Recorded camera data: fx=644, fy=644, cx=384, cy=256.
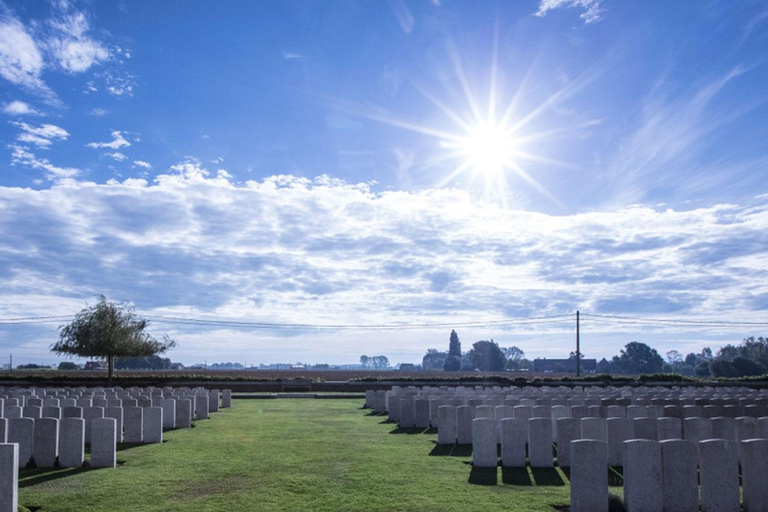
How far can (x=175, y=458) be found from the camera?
12172 mm

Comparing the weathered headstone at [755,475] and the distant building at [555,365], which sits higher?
the weathered headstone at [755,475]

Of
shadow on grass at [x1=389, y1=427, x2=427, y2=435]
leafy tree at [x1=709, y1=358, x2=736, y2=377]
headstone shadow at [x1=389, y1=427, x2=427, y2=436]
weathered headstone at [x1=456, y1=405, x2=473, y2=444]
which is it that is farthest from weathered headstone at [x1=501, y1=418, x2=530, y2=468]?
leafy tree at [x1=709, y1=358, x2=736, y2=377]

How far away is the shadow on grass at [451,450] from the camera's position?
1256cm

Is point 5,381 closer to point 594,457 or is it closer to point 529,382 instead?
point 529,382

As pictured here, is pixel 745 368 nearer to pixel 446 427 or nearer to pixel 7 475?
pixel 446 427

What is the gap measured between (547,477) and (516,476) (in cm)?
49

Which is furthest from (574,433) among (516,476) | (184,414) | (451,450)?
(184,414)

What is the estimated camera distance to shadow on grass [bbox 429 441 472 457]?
12.6 meters

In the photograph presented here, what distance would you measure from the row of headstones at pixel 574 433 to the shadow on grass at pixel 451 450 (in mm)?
1422

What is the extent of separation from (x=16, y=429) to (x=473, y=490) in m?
8.03

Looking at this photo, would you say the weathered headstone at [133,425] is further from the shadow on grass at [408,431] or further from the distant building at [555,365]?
the distant building at [555,365]

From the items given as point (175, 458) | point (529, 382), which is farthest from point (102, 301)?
point (175, 458)

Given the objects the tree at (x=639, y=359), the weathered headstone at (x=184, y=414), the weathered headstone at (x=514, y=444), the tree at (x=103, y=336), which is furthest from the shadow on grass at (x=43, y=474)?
the tree at (x=639, y=359)

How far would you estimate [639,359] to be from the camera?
133500 millimetres
